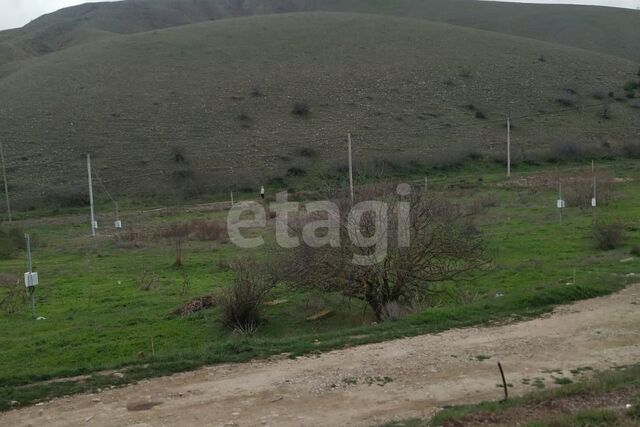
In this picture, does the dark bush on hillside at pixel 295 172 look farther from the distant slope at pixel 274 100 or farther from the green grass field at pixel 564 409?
the green grass field at pixel 564 409

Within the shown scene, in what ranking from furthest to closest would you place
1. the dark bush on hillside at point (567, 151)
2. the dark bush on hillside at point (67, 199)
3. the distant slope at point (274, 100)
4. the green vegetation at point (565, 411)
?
1. the dark bush on hillside at point (567, 151)
2. the distant slope at point (274, 100)
3. the dark bush on hillside at point (67, 199)
4. the green vegetation at point (565, 411)

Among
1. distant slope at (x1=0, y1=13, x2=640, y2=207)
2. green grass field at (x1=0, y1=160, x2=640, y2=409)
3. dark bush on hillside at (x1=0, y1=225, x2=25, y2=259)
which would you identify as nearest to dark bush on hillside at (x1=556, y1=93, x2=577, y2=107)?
distant slope at (x1=0, y1=13, x2=640, y2=207)

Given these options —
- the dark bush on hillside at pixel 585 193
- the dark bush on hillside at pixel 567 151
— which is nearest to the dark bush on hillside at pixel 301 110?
the dark bush on hillside at pixel 567 151

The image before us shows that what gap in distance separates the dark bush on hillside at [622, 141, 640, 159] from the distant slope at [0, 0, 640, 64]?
4626cm

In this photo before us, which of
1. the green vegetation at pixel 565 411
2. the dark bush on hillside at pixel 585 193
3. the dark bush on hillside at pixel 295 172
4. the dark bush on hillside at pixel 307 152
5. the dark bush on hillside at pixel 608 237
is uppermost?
the dark bush on hillside at pixel 307 152

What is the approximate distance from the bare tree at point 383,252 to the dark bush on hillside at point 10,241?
50.7ft

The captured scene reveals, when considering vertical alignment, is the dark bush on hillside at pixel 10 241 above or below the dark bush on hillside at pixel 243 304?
above

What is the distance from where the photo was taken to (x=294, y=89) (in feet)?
198

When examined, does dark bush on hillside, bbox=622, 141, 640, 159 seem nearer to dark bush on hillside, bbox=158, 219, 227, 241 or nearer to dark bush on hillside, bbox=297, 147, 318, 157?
dark bush on hillside, bbox=297, 147, 318, 157

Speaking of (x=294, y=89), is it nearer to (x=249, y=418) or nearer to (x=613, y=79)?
(x=613, y=79)

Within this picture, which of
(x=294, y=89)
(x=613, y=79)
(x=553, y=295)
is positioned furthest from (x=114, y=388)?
(x=613, y=79)

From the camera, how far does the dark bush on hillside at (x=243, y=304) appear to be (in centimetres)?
1359

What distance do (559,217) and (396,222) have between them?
47.0 ft

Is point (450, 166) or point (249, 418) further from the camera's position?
point (450, 166)
